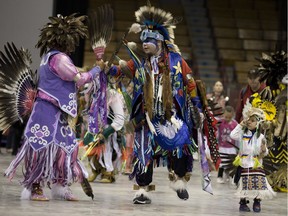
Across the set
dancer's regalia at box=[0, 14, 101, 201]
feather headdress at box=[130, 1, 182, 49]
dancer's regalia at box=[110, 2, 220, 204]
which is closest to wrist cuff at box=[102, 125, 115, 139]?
dancer's regalia at box=[110, 2, 220, 204]

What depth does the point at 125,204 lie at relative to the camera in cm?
736

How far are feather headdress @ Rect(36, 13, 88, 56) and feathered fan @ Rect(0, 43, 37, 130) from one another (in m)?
0.25

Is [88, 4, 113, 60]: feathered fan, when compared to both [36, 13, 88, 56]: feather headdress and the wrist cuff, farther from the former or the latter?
the wrist cuff

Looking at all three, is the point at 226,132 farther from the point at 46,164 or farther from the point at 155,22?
the point at 46,164

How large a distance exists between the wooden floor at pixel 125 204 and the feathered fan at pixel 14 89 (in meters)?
0.69

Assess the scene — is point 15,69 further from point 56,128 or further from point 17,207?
point 17,207

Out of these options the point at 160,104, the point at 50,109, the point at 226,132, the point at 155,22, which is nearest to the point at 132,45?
the point at 155,22

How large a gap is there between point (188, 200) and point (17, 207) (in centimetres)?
206

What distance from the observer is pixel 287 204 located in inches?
324

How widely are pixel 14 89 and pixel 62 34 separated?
2.03 feet

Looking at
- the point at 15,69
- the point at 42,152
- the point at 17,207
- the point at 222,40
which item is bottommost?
the point at 17,207

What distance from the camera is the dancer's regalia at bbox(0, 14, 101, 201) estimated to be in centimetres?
700

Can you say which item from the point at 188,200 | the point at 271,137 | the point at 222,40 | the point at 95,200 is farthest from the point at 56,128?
the point at 222,40

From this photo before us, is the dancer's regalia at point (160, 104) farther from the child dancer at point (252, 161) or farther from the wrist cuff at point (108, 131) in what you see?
the wrist cuff at point (108, 131)
